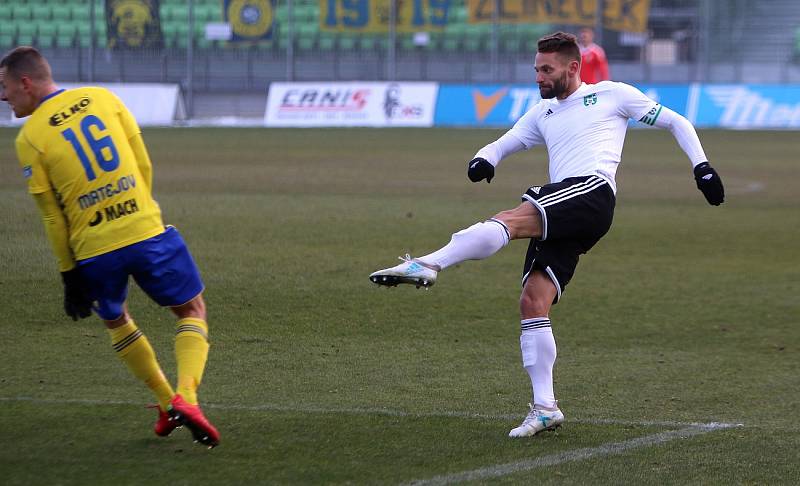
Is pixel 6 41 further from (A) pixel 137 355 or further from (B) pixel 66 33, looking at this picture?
(A) pixel 137 355

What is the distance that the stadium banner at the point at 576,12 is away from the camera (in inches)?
1246

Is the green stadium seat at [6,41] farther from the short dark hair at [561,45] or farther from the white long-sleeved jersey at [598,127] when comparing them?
the short dark hair at [561,45]

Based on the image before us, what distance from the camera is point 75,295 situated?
193 inches

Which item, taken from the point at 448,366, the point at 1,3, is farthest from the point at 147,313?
the point at 1,3

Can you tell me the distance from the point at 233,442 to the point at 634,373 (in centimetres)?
268

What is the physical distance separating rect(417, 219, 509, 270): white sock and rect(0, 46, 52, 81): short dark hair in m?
1.83

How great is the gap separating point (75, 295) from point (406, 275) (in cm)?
141

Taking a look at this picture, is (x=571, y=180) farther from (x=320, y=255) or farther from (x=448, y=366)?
(x=320, y=255)

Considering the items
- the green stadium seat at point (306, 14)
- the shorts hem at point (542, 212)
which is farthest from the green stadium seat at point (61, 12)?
the shorts hem at point (542, 212)

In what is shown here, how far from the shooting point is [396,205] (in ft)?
47.4

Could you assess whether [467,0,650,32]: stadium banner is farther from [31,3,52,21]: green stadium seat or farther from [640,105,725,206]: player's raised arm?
[640,105,725,206]: player's raised arm

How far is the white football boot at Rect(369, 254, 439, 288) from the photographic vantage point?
16.4ft

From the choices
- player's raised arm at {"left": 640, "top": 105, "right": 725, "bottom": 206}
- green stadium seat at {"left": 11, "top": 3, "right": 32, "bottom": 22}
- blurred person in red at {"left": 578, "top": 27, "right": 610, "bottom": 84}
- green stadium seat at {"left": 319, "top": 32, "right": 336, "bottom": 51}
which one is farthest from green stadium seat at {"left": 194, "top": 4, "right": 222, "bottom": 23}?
player's raised arm at {"left": 640, "top": 105, "right": 725, "bottom": 206}

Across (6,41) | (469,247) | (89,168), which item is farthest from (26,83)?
(6,41)
